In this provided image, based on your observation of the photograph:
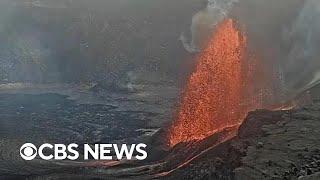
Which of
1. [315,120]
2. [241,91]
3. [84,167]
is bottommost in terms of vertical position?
[84,167]

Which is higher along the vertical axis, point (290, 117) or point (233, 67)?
point (233, 67)

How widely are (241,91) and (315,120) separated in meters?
37.7

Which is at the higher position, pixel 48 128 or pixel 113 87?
pixel 113 87

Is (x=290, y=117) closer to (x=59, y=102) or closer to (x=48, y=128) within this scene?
(x=48, y=128)

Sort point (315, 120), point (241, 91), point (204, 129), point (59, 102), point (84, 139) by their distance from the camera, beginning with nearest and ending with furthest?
1. point (315, 120)
2. point (204, 129)
3. point (84, 139)
4. point (241, 91)
5. point (59, 102)

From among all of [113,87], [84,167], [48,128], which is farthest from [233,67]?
[113,87]

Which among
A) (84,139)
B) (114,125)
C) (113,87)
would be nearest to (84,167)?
(84,139)

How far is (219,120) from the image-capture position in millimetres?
57812

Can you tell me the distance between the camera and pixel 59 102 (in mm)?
112062

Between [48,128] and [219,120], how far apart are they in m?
24.5

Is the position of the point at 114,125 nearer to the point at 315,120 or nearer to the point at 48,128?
the point at 48,128

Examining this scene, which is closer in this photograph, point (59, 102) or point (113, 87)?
point (59, 102)

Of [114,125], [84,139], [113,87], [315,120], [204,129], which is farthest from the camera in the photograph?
[113,87]

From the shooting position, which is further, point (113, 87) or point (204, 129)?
point (113, 87)
